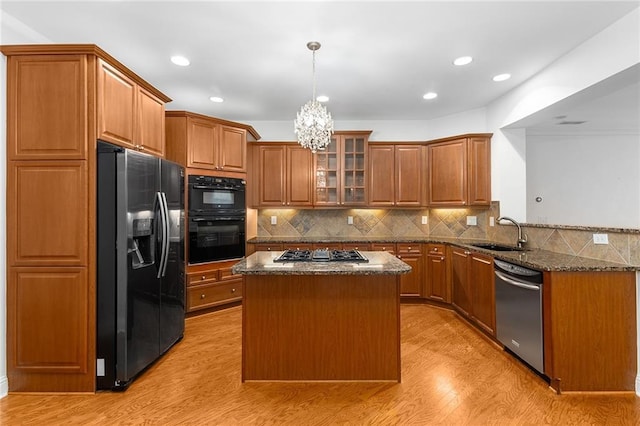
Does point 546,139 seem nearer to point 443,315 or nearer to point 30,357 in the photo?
point 443,315

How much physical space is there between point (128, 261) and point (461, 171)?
4.06 meters

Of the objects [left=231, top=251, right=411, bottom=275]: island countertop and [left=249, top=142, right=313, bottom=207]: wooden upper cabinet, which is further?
[left=249, top=142, right=313, bottom=207]: wooden upper cabinet

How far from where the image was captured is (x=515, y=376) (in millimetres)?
2443

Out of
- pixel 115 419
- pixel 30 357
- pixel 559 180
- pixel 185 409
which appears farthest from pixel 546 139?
pixel 30 357

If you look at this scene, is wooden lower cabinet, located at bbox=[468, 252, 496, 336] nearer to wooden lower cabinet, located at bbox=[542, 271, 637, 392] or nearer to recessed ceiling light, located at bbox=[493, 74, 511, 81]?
wooden lower cabinet, located at bbox=[542, 271, 637, 392]

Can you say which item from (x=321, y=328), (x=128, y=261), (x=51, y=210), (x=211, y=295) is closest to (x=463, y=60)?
(x=321, y=328)

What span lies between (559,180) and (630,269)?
368cm

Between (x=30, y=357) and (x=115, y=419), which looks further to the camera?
(x=30, y=357)

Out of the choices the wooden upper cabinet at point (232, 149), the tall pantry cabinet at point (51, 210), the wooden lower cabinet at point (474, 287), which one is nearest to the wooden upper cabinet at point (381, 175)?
the wooden lower cabinet at point (474, 287)

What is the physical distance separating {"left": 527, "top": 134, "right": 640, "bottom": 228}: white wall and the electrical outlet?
301cm

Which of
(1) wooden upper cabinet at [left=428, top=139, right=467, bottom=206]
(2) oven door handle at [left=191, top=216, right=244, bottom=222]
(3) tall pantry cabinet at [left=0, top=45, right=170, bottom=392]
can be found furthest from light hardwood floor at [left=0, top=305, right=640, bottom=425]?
(1) wooden upper cabinet at [left=428, top=139, right=467, bottom=206]

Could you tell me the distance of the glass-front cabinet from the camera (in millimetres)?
4613

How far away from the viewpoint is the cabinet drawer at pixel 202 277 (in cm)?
365

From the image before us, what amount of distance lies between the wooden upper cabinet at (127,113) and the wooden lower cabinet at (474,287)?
11.6ft
